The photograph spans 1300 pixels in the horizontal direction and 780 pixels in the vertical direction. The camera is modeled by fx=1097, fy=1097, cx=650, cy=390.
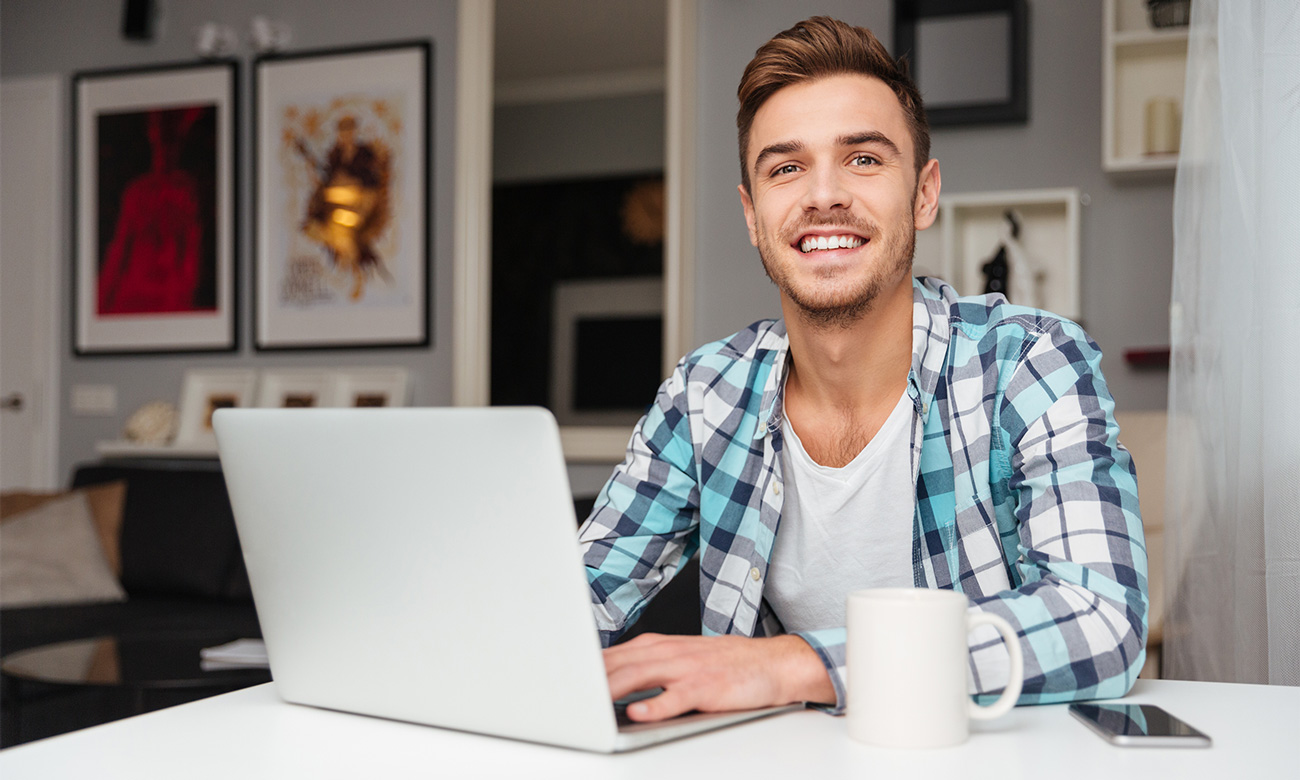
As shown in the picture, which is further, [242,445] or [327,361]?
[327,361]

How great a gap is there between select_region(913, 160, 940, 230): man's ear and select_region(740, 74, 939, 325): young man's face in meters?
0.07

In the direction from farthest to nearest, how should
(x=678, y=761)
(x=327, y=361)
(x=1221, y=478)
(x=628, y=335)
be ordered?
(x=628, y=335)
(x=327, y=361)
(x=1221, y=478)
(x=678, y=761)

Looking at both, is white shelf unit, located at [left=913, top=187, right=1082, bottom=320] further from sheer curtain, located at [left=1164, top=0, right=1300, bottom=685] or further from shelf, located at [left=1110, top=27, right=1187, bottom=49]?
sheer curtain, located at [left=1164, top=0, right=1300, bottom=685]

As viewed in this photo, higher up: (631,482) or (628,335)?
(628,335)

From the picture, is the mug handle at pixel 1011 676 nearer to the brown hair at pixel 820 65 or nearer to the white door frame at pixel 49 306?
the brown hair at pixel 820 65

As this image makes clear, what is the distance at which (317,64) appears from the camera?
4.15m

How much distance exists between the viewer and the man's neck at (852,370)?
1.26 meters

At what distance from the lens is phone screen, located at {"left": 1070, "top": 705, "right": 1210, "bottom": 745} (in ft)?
2.09

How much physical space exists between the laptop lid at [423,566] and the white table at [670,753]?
1.0 inches

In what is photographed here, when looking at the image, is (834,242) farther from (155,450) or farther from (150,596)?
(155,450)

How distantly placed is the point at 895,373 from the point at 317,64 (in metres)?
3.48

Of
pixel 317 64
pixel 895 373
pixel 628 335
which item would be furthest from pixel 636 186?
pixel 895 373

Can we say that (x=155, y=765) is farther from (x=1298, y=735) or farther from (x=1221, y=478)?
(x=1221, y=478)

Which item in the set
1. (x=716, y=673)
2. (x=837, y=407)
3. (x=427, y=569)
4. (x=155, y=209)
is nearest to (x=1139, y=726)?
(x=716, y=673)
